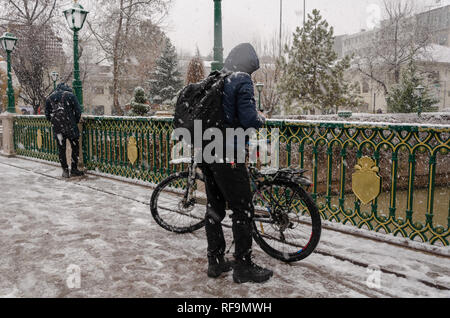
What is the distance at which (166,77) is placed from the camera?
146 feet

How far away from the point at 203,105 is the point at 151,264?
1.68 meters

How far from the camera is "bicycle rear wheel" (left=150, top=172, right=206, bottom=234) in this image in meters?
5.15

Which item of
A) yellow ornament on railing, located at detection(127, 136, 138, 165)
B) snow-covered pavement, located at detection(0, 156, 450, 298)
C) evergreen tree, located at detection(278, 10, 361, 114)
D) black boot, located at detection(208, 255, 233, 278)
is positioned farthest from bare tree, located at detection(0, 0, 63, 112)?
black boot, located at detection(208, 255, 233, 278)

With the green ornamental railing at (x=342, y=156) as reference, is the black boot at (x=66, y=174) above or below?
below

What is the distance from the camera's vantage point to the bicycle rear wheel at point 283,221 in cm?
412

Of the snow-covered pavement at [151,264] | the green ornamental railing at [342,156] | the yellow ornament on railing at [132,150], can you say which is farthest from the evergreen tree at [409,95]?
the snow-covered pavement at [151,264]

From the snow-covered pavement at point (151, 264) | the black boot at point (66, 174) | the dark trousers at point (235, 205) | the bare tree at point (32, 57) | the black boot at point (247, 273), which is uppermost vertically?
the bare tree at point (32, 57)

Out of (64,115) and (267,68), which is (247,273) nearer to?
(64,115)

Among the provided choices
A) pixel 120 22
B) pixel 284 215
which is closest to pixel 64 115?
pixel 284 215

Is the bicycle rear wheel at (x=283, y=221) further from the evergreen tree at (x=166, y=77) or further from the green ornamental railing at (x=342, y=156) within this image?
the evergreen tree at (x=166, y=77)

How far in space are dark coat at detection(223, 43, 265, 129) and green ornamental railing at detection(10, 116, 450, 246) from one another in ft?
6.06

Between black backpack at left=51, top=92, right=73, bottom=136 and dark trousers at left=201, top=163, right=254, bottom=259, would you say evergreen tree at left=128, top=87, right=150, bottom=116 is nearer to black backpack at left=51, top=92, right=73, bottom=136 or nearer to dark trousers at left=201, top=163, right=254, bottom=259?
black backpack at left=51, top=92, right=73, bottom=136

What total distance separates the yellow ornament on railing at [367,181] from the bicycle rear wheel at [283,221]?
3.57 feet
